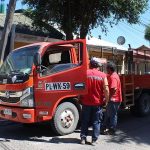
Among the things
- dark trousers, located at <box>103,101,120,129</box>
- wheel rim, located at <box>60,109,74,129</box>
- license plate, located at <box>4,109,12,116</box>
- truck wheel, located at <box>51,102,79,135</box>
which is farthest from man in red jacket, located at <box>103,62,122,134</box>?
license plate, located at <box>4,109,12,116</box>

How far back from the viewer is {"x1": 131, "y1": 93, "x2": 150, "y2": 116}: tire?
524 inches

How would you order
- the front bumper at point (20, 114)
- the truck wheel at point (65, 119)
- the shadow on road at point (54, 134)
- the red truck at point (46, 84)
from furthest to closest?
the truck wheel at point (65, 119), the shadow on road at point (54, 134), the red truck at point (46, 84), the front bumper at point (20, 114)

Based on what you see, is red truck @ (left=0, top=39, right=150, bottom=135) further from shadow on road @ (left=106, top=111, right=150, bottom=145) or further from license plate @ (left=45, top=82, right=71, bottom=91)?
shadow on road @ (left=106, top=111, right=150, bottom=145)

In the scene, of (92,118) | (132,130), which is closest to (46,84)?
(92,118)

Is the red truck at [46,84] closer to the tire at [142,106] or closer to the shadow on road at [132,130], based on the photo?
the shadow on road at [132,130]

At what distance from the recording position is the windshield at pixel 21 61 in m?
9.69

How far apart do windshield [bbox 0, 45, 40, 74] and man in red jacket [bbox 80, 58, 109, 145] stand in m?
1.50

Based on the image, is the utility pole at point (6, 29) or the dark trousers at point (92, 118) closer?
the dark trousers at point (92, 118)

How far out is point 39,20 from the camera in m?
20.6

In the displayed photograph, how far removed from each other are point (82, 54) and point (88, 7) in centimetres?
960

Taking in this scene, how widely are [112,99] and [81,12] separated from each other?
9.96 meters

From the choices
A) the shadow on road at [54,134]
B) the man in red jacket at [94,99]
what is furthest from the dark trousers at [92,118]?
the shadow on road at [54,134]

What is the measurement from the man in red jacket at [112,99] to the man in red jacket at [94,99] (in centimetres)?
98

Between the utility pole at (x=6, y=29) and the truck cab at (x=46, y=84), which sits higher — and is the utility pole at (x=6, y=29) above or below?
above
